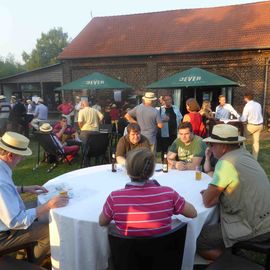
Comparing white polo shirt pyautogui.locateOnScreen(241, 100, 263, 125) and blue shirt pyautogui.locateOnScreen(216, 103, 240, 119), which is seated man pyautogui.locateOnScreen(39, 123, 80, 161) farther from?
blue shirt pyautogui.locateOnScreen(216, 103, 240, 119)

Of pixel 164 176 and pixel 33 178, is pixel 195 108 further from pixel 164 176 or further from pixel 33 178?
pixel 33 178

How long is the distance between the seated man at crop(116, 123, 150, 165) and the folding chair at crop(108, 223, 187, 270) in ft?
7.74

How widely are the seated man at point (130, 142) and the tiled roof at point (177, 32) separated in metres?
13.2

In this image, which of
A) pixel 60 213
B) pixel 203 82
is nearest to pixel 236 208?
pixel 60 213

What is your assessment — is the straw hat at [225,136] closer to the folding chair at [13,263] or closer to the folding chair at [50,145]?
the folding chair at [13,263]

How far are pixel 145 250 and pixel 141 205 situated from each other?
0.29 meters

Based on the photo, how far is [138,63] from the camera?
18141mm

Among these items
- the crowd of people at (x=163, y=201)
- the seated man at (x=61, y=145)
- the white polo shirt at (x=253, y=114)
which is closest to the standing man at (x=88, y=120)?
the seated man at (x=61, y=145)

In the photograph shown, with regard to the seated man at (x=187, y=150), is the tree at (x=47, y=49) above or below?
above

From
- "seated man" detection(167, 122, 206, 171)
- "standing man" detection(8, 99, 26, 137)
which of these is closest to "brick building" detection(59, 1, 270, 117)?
"standing man" detection(8, 99, 26, 137)

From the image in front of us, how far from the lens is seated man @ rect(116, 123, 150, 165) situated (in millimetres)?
4301

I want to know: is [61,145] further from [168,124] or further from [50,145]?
[168,124]

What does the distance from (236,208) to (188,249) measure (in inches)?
20.6

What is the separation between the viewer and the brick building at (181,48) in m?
16.0
